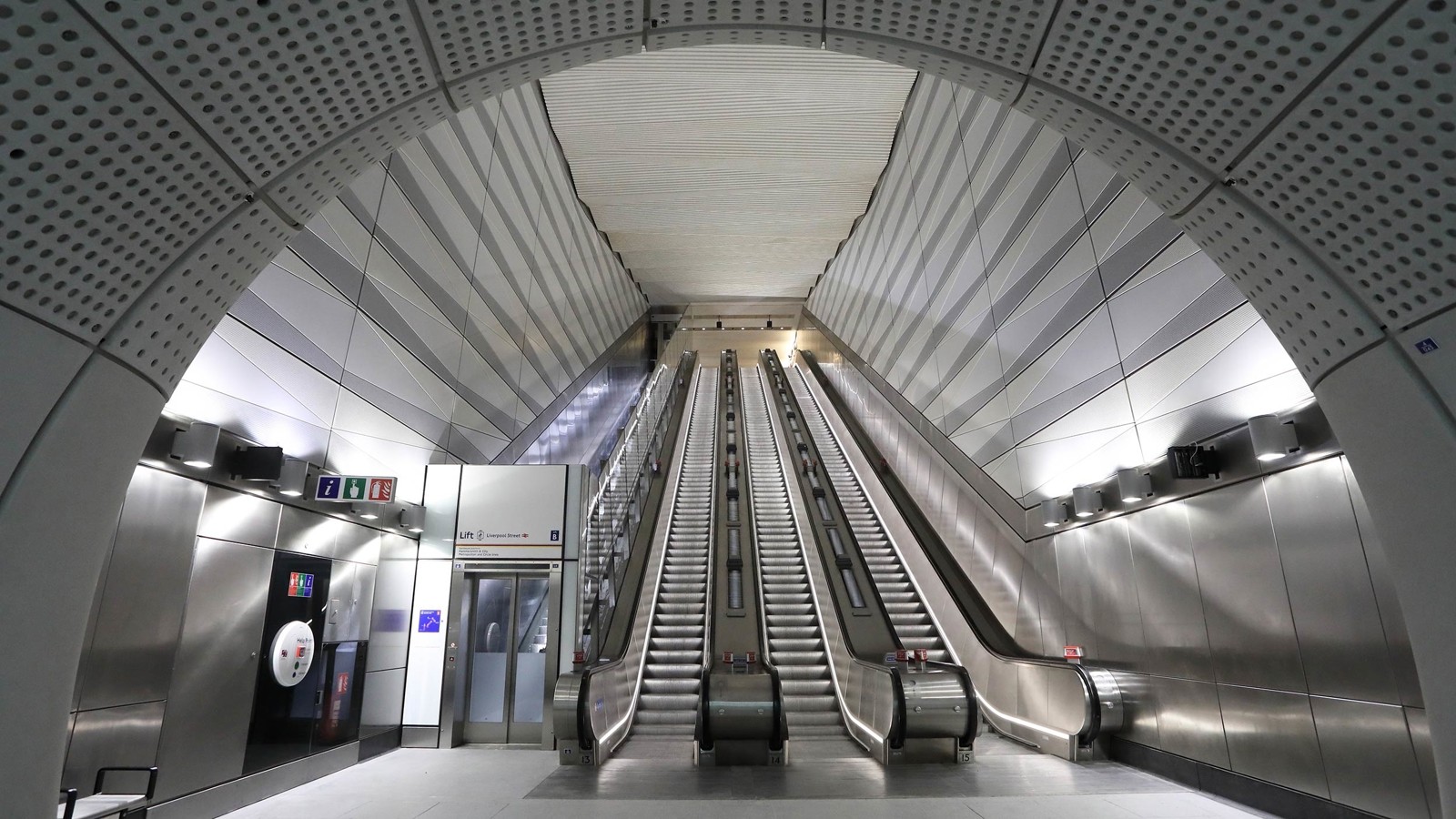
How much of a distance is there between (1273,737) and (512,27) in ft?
20.9

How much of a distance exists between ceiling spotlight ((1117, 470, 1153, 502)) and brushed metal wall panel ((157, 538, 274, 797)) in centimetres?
774

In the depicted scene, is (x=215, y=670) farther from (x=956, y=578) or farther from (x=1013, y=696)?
(x=956, y=578)

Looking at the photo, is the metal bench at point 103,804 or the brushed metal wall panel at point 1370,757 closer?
the metal bench at point 103,804

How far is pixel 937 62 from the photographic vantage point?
9.48 feet

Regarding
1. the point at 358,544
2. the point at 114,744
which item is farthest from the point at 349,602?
the point at 114,744

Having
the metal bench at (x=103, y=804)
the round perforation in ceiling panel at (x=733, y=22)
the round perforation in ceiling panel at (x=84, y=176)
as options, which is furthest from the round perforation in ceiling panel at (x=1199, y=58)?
the metal bench at (x=103, y=804)

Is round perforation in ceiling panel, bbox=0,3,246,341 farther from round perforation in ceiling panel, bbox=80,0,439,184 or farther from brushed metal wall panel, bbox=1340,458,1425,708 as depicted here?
brushed metal wall panel, bbox=1340,458,1425,708

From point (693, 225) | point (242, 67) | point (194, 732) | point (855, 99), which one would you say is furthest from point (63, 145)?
point (693, 225)

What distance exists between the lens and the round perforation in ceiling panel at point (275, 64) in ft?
6.44

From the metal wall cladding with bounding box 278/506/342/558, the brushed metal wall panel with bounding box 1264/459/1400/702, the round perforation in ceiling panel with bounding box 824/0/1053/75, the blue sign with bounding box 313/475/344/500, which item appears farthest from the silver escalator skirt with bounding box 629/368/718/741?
the round perforation in ceiling panel with bounding box 824/0/1053/75

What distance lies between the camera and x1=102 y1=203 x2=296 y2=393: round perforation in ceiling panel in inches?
94.3

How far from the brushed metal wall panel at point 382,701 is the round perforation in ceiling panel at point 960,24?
7.94 m

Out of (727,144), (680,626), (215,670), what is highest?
(727,144)

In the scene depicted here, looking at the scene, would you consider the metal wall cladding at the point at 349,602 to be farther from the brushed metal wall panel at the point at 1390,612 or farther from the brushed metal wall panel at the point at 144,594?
the brushed metal wall panel at the point at 1390,612
